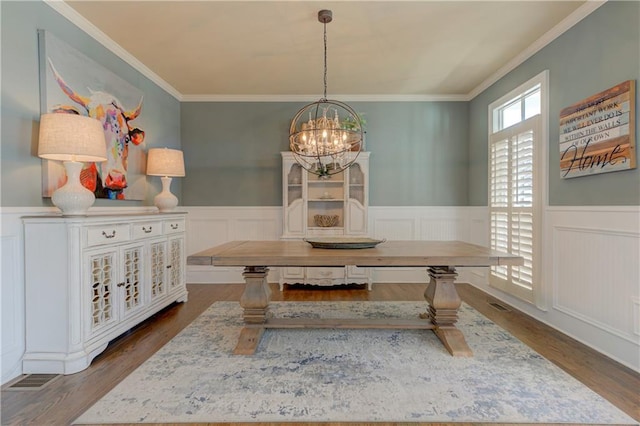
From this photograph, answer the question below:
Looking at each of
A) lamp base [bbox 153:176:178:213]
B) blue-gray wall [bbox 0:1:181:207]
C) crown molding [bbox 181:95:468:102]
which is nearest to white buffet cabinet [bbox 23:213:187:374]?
blue-gray wall [bbox 0:1:181:207]

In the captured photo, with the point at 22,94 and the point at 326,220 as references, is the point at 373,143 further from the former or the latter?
the point at 22,94

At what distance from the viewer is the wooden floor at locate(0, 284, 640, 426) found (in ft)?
5.63

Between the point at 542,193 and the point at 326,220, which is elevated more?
the point at 542,193

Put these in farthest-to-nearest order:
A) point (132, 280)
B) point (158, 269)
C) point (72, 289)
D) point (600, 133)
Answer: point (158, 269), point (132, 280), point (600, 133), point (72, 289)

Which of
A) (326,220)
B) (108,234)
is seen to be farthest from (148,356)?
(326,220)

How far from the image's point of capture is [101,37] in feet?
9.41

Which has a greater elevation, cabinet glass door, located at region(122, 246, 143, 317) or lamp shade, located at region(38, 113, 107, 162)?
lamp shade, located at region(38, 113, 107, 162)

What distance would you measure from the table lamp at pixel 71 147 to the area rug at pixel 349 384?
1242 mm

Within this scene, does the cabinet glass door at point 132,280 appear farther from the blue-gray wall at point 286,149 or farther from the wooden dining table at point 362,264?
the blue-gray wall at point 286,149

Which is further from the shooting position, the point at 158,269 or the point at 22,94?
the point at 158,269

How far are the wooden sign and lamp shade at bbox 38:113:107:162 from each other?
3.68 metres

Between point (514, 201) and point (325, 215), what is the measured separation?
2347 mm

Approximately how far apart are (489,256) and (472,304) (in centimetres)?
164

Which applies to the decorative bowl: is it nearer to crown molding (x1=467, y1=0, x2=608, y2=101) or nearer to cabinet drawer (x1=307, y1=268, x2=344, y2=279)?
cabinet drawer (x1=307, y1=268, x2=344, y2=279)
